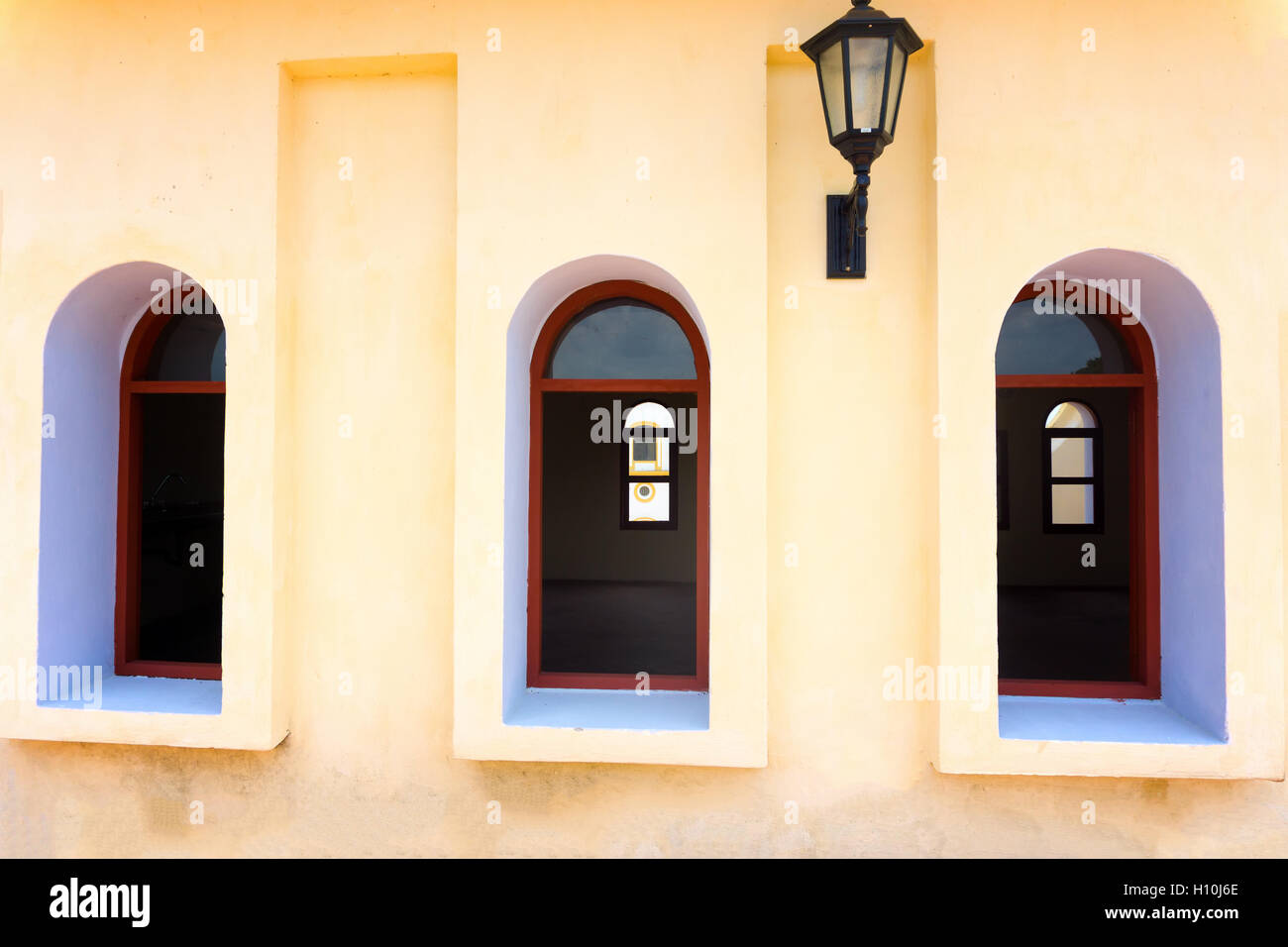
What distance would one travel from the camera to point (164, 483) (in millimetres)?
4871

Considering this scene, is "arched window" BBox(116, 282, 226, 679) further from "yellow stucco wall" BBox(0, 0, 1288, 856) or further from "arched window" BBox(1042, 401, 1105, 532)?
"arched window" BBox(1042, 401, 1105, 532)

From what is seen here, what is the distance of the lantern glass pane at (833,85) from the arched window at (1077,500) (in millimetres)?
1585

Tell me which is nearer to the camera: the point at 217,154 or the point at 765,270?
the point at 765,270

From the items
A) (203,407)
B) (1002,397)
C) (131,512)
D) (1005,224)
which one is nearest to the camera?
(1005,224)

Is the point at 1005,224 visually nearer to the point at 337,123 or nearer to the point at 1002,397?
the point at 337,123

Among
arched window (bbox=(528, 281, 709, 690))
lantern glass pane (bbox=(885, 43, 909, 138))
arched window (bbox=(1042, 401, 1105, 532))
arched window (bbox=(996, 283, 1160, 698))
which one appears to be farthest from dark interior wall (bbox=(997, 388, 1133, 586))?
lantern glass pane (bbox=(885, 43, 909, 138))

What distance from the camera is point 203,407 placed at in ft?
16.6

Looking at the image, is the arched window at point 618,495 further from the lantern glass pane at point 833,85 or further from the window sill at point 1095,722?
the window sill at point 1095,722

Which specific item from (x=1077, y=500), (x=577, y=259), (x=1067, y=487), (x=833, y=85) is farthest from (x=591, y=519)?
(x=833, y=85)

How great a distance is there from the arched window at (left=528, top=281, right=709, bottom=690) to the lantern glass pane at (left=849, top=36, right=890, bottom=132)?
1287 millimetres

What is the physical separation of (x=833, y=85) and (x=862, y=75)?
13 centimetres

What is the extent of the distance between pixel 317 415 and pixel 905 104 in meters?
3.17

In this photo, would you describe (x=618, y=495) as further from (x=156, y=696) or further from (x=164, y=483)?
(x=156, y=696)
